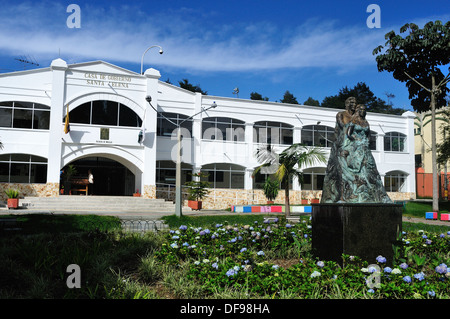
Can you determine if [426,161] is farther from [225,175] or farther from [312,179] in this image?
[225,175]

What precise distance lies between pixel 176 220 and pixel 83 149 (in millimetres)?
13723

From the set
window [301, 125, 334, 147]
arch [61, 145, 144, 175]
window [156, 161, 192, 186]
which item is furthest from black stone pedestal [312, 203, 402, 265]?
window [301, 125, 334, 147]

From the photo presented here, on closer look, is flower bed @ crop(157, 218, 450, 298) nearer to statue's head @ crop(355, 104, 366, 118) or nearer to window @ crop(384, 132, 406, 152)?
statue's head @ crop(355, 104, 366, 118)

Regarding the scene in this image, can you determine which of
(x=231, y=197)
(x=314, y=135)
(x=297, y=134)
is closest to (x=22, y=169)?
(x=231, y=197)

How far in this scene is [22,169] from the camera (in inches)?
954

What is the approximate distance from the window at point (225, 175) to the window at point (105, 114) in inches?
256

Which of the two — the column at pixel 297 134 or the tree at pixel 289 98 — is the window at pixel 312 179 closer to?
the column at pixel 297 134

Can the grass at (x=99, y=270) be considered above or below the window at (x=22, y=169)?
below

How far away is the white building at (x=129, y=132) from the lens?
2425cm

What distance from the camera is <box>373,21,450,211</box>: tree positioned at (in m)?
22.6

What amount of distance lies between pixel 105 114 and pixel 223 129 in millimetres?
8805

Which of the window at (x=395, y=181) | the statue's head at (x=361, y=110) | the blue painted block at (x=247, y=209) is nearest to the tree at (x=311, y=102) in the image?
the window at (x=395, y=181)

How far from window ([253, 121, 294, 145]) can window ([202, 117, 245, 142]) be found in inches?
50.3

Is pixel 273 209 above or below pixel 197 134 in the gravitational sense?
below
